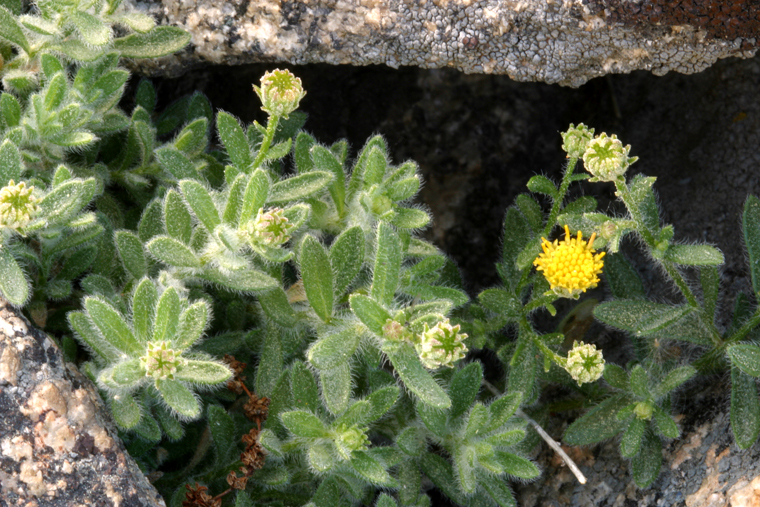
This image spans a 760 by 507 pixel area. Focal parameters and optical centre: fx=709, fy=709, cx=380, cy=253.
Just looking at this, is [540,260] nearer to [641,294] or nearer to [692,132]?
[641,294]

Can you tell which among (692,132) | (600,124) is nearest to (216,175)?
(600,124)

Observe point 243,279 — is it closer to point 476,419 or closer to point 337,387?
point 337,387

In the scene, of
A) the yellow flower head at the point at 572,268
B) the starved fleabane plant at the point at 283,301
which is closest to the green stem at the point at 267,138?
the starved fleabane plant at the point at 283,301

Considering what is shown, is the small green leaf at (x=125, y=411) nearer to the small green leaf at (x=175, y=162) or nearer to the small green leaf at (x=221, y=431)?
the small green leaf at (x=221, y=431)

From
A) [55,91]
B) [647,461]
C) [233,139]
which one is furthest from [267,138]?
[647,461]

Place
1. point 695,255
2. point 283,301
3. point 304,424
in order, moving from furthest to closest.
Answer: point 283,301, point 695,255, point 304,424

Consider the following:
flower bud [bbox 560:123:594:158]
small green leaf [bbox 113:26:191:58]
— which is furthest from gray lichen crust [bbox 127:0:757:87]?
flower bud [bbox 560:123:594:158]
